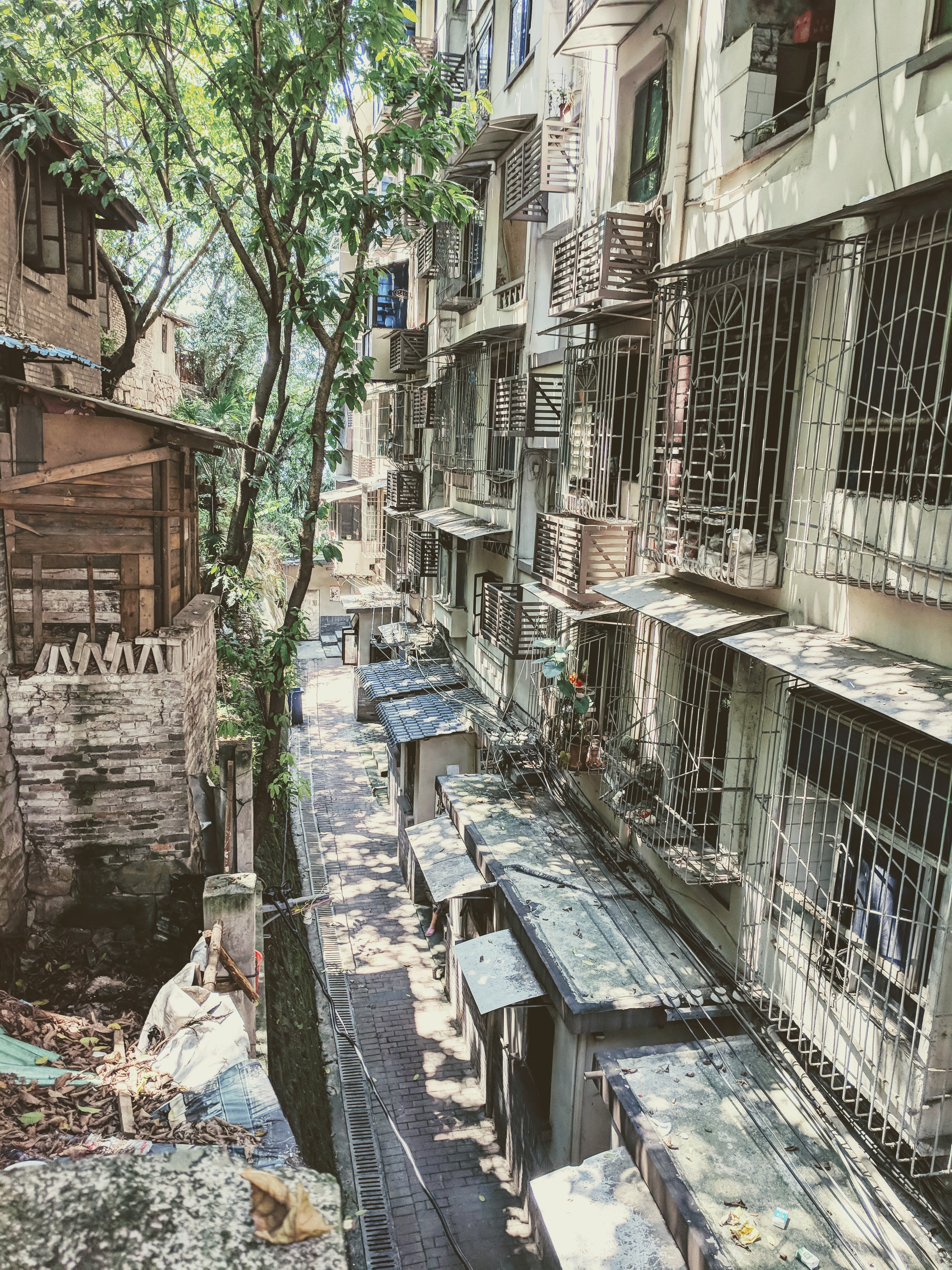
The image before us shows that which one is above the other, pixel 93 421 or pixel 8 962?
pixel 93 421

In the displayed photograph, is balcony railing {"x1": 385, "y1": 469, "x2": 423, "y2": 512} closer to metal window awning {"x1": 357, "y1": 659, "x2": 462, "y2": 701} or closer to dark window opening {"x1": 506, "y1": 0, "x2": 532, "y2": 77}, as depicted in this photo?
metal window awning {"x1": 357, "y1": 659, "x2": 462, "y2": 701}

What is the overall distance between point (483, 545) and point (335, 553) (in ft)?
19.3

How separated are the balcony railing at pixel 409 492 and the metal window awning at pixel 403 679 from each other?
487cm

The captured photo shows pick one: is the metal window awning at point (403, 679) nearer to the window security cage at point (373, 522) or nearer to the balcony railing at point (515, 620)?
the balcony railing at point (515, 620)

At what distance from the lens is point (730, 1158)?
6.35 m

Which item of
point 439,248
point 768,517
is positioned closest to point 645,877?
point 768,517

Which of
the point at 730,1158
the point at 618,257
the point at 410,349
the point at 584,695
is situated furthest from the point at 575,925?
the point at 410,349

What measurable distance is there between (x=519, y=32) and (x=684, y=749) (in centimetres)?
1367

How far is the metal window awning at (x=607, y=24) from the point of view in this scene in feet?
31.2

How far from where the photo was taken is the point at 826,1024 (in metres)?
6.61

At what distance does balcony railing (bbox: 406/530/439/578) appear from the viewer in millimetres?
21203

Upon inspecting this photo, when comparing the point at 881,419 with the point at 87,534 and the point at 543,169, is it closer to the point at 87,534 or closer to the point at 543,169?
the point at 87,534

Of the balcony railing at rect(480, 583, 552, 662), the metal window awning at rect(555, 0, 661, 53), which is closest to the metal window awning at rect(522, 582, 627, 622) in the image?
the balcony railing at rect(480, 583, 552, 662)

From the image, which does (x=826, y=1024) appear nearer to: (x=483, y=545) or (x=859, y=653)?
(x=859, y=653)
